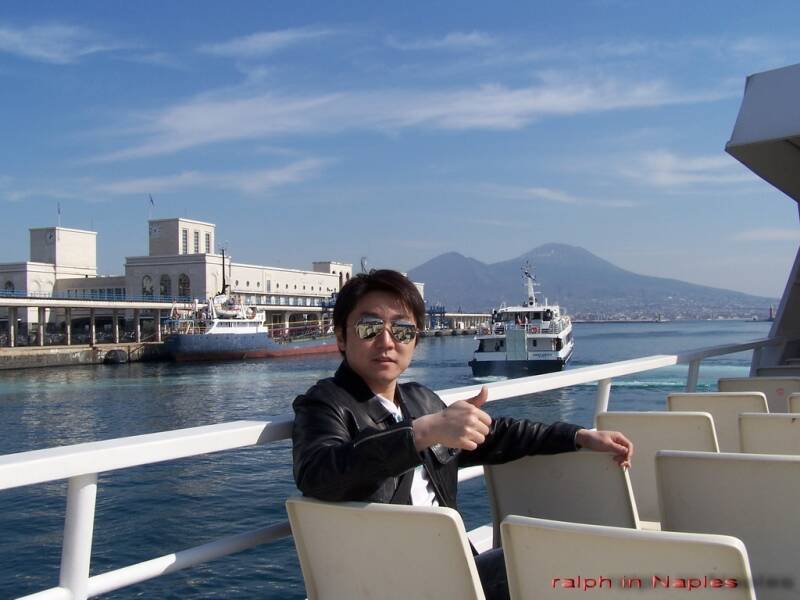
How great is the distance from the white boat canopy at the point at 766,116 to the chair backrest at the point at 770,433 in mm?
4785

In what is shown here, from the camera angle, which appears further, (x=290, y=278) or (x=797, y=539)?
(x=290, y=278)

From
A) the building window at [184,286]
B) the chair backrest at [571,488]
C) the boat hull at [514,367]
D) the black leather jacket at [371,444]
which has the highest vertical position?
the building window at [184,286]

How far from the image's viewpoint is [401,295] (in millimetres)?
2191

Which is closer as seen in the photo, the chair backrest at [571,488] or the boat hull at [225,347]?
the chair backrest at [571,488]

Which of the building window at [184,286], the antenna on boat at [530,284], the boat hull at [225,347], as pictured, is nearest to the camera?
the antenna on boat at [530,284]

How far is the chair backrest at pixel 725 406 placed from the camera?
359cm

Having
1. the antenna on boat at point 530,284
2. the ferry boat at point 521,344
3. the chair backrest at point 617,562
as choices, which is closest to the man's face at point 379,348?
the chair backrest at point 617,562

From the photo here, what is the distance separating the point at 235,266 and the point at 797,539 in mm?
86363

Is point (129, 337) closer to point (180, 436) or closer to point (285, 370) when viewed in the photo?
point (285, 370)

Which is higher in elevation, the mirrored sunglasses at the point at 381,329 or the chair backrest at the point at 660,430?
the mirrored sunglasses at the point at 381,329

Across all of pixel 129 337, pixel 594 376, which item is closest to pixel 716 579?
pixel 594 376

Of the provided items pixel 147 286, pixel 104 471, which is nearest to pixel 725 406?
pixel 104 471

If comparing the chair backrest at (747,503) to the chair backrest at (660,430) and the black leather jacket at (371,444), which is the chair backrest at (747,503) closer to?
the black leather jacket at (371,444)

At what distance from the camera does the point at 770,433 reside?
2719mm
